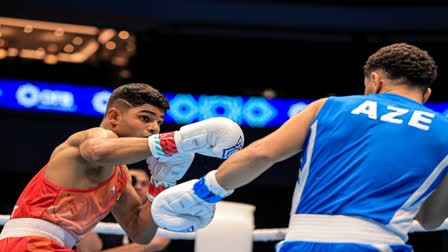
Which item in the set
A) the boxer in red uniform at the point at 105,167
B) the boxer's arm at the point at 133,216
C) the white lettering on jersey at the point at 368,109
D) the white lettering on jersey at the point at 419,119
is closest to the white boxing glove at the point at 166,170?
the boxer in red uniform at the point at 105,167

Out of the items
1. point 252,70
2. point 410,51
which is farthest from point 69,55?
point 410,51

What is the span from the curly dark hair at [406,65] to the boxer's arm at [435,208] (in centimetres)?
34

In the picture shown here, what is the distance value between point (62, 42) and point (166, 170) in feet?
31.2

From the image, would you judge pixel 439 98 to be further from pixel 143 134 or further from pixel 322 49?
pixel 143 134

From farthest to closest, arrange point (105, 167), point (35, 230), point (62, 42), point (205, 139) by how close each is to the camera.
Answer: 1. point (62, 42)
2. point (105, 167)
3. point (35, 230)
4. point (205, 139)

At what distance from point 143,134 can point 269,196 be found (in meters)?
9.97

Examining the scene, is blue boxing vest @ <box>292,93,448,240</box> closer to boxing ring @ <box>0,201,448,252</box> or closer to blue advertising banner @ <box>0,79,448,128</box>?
boxing ring @ <box>0,201,448,252</box>

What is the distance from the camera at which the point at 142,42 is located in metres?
12.1

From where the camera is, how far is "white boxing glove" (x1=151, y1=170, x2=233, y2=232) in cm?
229

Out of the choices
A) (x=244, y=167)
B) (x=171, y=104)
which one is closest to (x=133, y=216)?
(x=244, y=167)

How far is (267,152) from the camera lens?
2182mm

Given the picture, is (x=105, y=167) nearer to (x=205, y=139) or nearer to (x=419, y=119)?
(x=205, y=139)

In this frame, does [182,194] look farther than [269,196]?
No

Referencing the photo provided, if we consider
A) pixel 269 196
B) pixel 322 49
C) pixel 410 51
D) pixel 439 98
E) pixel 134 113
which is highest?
pixel 410 51
